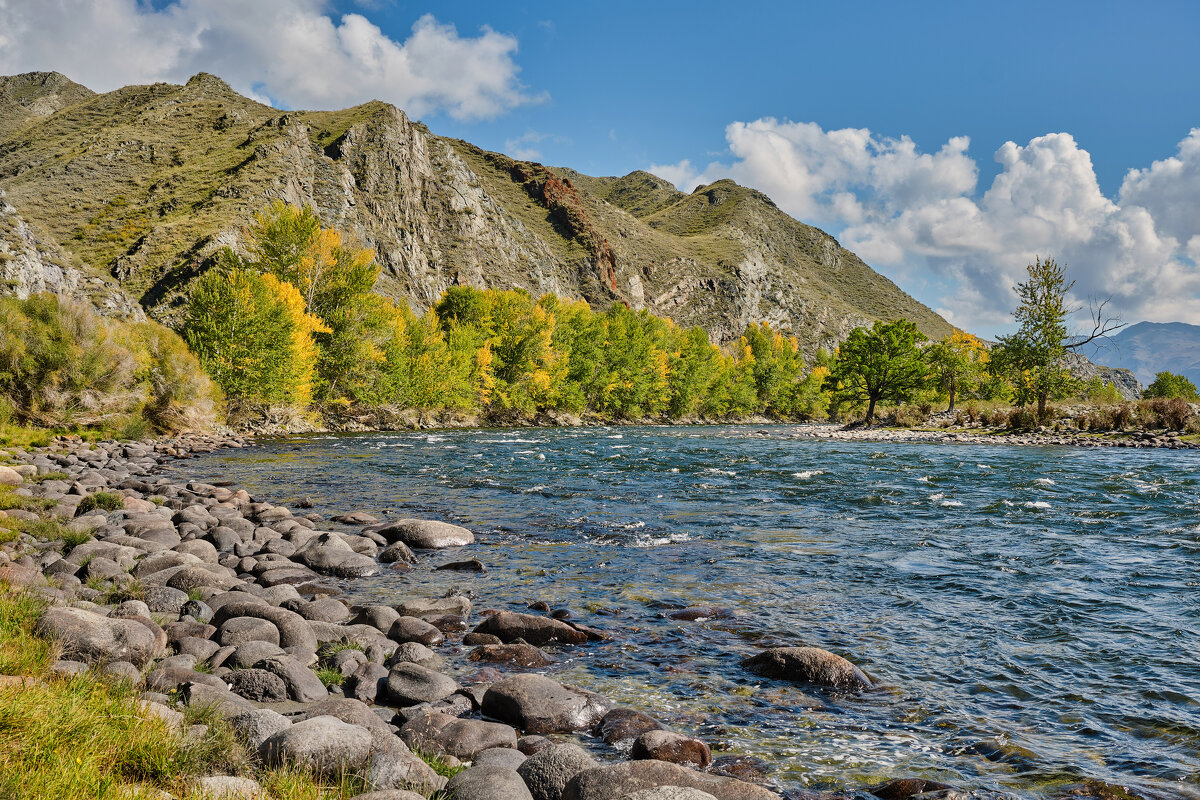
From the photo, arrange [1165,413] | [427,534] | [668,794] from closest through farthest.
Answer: [668,794] → [427,534] → [1165,413]

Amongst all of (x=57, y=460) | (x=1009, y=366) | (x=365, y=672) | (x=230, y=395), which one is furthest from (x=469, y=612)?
(x=1009, y=366)

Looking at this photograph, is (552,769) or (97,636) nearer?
(552,769)

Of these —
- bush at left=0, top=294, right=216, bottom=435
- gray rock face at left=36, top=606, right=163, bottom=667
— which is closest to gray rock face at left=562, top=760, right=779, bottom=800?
gray rock face at left=36, top=606, right=163, bottom=667

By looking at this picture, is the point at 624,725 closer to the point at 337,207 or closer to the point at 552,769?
the point at 552,769

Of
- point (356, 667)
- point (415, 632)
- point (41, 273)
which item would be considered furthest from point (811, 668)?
point (41, 273)

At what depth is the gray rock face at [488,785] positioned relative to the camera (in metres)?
4.23

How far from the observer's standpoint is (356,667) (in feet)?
22.6

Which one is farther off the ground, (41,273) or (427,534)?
(41,273)

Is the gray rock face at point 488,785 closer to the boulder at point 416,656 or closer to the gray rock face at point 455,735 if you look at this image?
the gray rock face at point 455,735

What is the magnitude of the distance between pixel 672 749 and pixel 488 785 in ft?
5.38

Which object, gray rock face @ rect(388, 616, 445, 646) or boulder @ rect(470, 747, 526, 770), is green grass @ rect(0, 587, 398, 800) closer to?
boulder @ rect(470, 747, 526, 770)

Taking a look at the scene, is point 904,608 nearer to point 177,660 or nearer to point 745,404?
point 177,660

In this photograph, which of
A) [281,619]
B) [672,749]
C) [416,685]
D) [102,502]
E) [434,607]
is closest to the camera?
[672,749]

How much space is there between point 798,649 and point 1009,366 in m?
49.6
